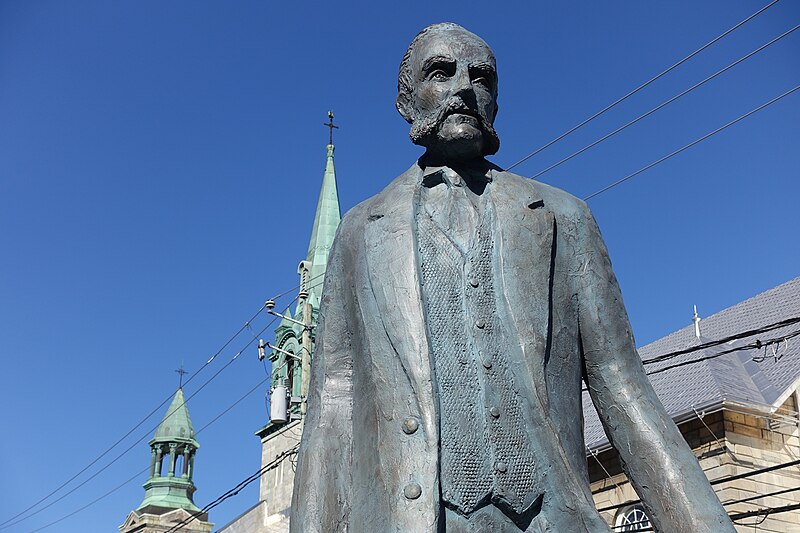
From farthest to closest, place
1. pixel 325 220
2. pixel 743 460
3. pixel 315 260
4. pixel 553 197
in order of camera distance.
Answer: pixel 325 220, pixel 315 260, pixel 743 460, pixel 553 197

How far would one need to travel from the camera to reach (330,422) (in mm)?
3295

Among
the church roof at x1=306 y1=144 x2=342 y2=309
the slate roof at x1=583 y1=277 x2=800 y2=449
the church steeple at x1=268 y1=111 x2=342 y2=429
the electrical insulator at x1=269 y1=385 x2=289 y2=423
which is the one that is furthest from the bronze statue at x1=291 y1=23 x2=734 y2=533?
the church roof at x1=306 y1=144 x2=342 y2=309

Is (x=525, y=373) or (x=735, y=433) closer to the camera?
(x=525, y=373)

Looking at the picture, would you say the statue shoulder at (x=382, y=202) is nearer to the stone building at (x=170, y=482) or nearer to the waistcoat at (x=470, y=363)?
the waistcoat at (x=470, y=363)

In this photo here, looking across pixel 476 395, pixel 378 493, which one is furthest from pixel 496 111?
pixel 378 493

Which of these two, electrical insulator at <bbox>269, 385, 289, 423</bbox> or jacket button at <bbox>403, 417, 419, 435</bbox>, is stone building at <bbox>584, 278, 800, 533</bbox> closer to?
electrical insulator at <bbox>269, 385, 289, 423</bbox>

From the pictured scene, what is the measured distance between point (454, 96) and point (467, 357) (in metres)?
0.79

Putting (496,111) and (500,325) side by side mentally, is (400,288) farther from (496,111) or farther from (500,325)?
(496,111)

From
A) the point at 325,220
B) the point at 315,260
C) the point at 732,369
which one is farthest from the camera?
the point at 325,220

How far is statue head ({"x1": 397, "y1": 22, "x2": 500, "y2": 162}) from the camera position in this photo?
11.0 ft

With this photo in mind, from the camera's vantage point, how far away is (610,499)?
2653 cm

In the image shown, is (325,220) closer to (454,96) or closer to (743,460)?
(743,460)

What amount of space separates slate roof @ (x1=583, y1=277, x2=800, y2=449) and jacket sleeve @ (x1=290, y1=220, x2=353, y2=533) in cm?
2160

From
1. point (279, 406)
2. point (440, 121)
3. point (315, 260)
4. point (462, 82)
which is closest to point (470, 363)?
point (440, 121)
